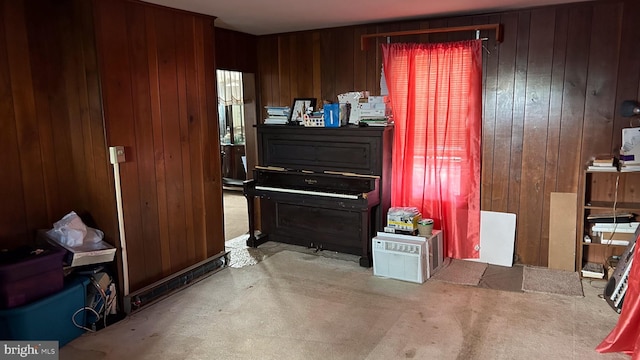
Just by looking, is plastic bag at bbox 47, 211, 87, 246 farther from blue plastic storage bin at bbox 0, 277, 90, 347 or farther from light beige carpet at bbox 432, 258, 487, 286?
light beige carpet at bbox 432, 258, 487, 286

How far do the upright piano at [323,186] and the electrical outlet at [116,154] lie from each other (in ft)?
4.82

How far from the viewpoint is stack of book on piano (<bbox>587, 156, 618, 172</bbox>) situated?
3.38 m

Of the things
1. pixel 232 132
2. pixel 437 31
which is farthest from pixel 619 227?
pixel 232 132

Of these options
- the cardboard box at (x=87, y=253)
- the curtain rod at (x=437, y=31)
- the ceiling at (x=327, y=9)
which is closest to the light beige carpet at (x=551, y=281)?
the curtain rod at (x=437, y=31)

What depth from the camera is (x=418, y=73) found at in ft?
13.0

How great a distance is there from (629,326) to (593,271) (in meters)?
1.15

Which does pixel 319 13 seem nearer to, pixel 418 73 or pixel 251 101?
pixel 418 73

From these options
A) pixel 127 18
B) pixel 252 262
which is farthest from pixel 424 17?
pixel 252 262

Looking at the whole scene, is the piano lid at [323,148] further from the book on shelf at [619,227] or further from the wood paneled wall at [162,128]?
the book on shelf at [619,227]

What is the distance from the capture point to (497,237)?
3945mm

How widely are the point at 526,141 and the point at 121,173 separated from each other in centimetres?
312

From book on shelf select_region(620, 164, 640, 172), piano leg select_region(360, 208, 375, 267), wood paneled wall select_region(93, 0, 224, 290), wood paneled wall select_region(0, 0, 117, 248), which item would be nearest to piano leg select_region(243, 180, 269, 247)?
wood paneled wall select_region(93, 0, 224, 290)

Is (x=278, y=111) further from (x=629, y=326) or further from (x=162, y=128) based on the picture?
(x=629, y=326)

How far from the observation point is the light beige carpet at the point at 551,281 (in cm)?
337
